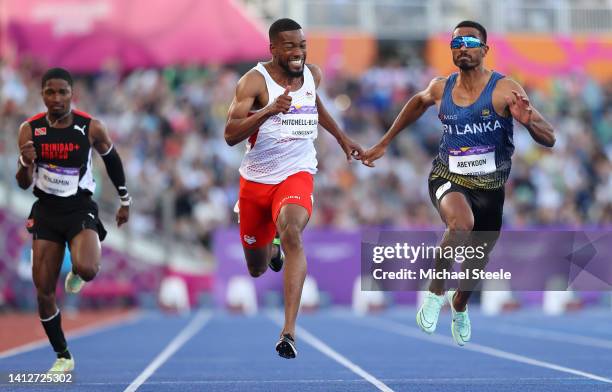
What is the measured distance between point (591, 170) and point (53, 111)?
17.1 meters

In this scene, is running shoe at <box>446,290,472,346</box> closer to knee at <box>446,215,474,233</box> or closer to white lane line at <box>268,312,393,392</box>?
white lane line at <box>268,312,393,392</box>

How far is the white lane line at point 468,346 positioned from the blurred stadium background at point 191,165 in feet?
8.20

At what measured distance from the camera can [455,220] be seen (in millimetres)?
9102

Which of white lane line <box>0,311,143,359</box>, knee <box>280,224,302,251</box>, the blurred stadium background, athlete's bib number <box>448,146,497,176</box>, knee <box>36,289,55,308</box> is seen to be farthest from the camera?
the blurred stadium background

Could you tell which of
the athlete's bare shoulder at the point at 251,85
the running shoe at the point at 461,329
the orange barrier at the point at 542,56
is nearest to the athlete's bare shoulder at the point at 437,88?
the athlete's bare shoulder at the point at 251,85

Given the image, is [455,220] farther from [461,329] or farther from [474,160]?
[461,329]

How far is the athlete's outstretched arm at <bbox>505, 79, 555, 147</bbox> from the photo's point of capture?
8.70 meters

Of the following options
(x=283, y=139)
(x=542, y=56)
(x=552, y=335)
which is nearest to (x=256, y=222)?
(x=283, y=139)

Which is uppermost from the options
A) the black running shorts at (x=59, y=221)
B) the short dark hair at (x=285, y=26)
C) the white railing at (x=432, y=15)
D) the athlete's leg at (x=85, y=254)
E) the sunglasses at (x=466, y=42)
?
the white railing at (x=432, y=15)

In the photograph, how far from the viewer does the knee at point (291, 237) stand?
8734 millimetres

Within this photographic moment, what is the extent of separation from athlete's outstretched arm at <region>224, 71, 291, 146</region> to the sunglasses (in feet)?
4.18

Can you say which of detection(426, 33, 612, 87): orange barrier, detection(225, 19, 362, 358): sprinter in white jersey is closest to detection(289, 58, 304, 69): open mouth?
detection(225, 19, 362, 358): sprinter in white jersey

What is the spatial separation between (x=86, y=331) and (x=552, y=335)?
20.8ft

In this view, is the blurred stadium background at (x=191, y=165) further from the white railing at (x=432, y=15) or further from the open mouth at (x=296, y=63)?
the open mouth at (x=296, y=63)
